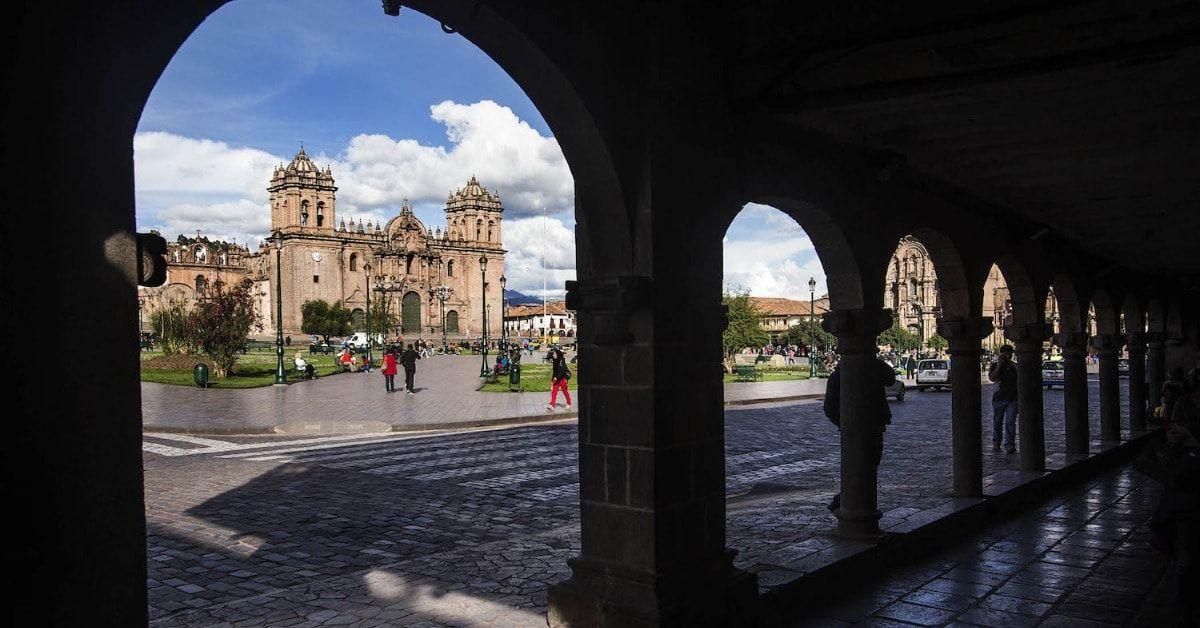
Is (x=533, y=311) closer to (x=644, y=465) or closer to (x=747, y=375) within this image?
(x=747, y=375)

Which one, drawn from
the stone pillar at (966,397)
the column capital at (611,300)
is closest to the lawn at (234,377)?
the stone pillar at (966,397)

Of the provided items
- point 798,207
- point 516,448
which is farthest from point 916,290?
point 798,207

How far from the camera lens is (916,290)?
7788 cm

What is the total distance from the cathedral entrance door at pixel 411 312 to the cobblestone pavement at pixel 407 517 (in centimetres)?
7388

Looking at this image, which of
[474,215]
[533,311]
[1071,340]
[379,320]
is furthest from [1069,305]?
[533,311]

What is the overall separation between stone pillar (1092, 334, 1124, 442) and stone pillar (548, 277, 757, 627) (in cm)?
1064

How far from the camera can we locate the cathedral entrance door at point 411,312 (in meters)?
88.2

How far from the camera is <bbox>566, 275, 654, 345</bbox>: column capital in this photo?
14.1 feet

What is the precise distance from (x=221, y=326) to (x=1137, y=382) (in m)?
27.5

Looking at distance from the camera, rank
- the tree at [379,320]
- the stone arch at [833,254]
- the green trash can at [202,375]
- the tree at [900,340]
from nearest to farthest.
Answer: the stone arch at [833,254], the green trash can at [202,375], the tree at [900,340], the tree at [379,320]

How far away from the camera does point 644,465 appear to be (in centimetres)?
442

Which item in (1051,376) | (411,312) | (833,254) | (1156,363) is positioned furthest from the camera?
(411,312)

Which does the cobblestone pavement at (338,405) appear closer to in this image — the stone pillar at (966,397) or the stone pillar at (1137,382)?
the stone pillar at (1137,382)

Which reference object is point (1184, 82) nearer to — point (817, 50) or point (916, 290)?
point (817, 50)
